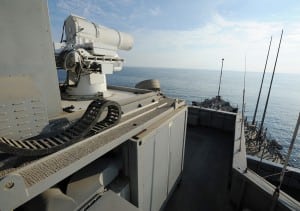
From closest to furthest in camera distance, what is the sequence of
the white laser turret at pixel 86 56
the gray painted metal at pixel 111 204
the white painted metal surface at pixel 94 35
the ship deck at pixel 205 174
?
the gray painted metal at pixel 111 204
the white laser turret at pixel 86 56
the white painted metal surface at pixel 94 35
the ship deck at pixel 205 174

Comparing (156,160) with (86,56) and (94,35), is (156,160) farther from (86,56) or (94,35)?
(94,35)

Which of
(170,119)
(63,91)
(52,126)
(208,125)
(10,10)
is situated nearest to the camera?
(10,10)

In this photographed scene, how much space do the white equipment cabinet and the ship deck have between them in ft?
2.11

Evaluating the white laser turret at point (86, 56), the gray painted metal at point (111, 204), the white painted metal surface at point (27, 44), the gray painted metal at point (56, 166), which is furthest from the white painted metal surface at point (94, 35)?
the gray painted metal at point (111, 204)

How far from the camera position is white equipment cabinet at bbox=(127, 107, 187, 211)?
1.96 meters

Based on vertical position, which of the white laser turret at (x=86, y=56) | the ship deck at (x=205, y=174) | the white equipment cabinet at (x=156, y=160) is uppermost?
the white laser turret at (x=86, y=56)

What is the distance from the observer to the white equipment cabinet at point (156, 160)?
1963 millimetres

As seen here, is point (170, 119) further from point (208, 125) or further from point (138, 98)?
point (208, 125)

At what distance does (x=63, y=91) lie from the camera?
Result: 123 inches

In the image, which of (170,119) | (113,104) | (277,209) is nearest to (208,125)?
(277,209)

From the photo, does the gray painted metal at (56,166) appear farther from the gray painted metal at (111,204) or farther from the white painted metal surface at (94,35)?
the white painted metal surface at (94,35)

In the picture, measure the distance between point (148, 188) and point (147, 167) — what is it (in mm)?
372

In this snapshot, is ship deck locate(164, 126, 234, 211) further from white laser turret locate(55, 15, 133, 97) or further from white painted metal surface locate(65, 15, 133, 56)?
white painted metal surface locate(65, 15, 133, 56)

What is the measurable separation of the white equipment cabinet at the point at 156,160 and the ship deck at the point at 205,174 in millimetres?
643
